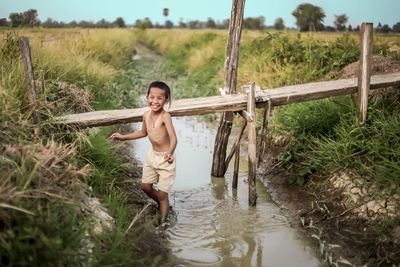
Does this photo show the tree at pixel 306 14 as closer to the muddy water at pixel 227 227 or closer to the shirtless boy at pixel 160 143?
the muddy water at pixel 227 227

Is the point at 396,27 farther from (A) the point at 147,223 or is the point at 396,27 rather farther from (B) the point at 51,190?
(B) the point at 51,190

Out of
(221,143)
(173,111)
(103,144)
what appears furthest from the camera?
(221,143)

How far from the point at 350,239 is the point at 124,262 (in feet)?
7.40

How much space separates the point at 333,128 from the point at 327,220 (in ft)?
4.54

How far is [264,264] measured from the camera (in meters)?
3.89

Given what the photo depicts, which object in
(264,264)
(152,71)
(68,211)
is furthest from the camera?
(152,71)

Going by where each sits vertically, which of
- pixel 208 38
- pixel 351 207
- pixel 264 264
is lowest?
pixel 264 264

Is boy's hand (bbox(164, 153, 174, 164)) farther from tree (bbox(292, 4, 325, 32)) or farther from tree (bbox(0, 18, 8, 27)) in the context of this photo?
tree (bbox(292, 4, 325, 32))

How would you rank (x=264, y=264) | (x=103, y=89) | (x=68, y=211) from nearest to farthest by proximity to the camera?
1. (x=68, y=211)
2. (x=264, y=264)
3. (x=103, y=89)

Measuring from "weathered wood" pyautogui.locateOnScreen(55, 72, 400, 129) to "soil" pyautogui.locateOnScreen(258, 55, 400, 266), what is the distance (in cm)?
108

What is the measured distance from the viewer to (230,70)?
5762 mm

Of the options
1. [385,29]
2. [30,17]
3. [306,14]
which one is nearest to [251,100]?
[30,17]

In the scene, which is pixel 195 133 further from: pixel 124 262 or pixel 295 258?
pixel 124 262

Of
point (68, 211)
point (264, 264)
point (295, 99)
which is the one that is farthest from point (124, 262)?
point (295, 99)
